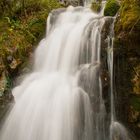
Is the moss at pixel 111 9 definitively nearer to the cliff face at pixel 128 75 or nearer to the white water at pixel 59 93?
the white water at pixel 59 93

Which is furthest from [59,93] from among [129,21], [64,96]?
[129,21]

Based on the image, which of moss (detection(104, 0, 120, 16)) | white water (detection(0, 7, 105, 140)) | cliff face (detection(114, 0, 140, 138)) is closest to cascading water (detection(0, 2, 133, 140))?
white water (detection(0, 7, 105, 140))

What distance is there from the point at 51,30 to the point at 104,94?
16.9 ft

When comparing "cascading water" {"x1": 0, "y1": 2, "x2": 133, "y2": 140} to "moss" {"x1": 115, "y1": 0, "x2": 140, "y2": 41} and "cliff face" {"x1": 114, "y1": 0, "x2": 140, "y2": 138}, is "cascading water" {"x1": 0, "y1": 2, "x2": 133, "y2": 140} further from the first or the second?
"moss" {"x1": 115, "y1": 0, "x2": 140, "y2": 41}

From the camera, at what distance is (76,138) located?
973 centimetres

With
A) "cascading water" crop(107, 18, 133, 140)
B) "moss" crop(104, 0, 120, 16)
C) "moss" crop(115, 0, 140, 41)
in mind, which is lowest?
"cascading water" crop(107, 18, 133, 140)

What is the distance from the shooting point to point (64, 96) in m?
10.6

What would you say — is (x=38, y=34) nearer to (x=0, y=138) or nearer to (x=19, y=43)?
(x=19, y=43)

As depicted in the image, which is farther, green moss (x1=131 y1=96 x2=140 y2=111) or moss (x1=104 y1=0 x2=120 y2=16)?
moss (x1=104 y1=0 x2=120 y2=16)

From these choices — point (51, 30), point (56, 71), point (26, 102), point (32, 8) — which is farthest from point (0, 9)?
point (26, 102)

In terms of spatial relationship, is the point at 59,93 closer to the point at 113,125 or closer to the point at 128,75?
the point at 113,125

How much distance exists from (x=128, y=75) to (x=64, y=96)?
6.88ft

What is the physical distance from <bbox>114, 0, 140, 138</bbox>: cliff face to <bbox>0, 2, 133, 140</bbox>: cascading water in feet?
1.54

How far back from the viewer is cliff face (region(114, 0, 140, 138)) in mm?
9891
